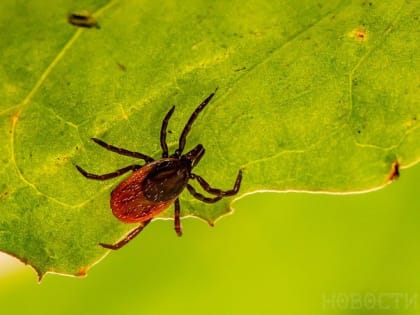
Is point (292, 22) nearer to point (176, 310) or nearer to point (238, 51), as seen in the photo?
point (238, 51)

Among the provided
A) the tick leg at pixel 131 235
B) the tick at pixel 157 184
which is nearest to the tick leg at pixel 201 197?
the tick at pixel 157 184

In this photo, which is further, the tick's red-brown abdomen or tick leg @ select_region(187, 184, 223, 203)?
the tick's red-brown abdomen

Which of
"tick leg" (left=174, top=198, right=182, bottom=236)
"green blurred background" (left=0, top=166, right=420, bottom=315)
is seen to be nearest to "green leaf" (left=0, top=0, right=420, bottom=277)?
"tick leg" (left=174, top=198, right=182, bottom=236)

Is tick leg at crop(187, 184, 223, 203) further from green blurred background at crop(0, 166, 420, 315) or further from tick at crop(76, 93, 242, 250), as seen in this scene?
green blurred background at crop(0, 166, 420, 315)

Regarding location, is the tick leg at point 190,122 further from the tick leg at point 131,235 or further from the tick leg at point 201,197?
the tick leg at point 131,235

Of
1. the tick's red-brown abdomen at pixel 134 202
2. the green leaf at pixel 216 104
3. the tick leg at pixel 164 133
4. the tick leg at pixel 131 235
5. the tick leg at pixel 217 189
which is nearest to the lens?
the green leaf at pixel 216 104

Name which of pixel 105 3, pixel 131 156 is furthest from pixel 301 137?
pixel 105 3
